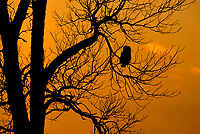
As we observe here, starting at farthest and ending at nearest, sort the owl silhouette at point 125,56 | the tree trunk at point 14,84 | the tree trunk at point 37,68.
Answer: the owl silhouette at point 125,56
the tree trunk at point 37,68
the tree trunk at point 14,84

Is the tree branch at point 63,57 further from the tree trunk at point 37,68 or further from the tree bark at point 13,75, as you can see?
the tree bark at point 13,75

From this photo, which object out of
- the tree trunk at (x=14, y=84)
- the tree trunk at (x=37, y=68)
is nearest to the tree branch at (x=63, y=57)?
the tree trunk at (x=37, y=68)

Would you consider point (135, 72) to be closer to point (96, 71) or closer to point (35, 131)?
point (96, 71)

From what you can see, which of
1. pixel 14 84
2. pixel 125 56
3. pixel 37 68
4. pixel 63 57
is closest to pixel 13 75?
pixel 14 84

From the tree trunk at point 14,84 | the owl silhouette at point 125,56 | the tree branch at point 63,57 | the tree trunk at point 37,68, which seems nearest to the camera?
the tree trunk at point 14,84

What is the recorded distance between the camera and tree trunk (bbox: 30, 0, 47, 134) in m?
7.89

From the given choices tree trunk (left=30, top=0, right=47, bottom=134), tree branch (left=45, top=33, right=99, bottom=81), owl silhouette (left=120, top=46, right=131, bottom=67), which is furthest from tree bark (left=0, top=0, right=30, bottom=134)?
owl silhouette (left=120, top=46, right=131, bottom=67)

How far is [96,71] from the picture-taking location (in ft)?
33.0

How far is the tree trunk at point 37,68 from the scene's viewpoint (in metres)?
7.89

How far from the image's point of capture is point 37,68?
7949 mm

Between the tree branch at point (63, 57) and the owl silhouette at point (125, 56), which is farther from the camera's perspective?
the owl silhouette at point (125, 56)

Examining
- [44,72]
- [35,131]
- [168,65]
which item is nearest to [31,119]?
[35,131]

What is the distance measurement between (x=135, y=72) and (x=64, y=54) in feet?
5.77

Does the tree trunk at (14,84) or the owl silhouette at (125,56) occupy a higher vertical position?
the owl silhouette at (125,56)
